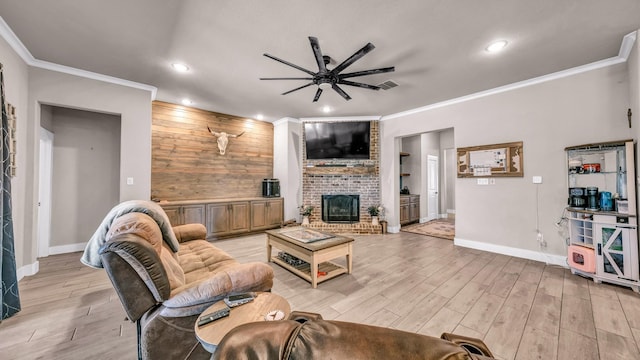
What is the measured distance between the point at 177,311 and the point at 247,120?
5.00 meters

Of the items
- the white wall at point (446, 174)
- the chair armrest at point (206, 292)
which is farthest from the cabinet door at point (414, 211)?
the chair armrest at point (206, 292)

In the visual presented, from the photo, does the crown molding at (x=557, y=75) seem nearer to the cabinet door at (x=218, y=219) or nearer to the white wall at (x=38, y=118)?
the cabinet door at (x=218, y=219)

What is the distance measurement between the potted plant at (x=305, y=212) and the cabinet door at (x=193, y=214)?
2.13 m

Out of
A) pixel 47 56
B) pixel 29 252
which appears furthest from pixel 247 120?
pixel 29 252

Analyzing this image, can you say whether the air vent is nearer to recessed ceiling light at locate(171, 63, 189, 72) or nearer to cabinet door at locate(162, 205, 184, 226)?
recessed ceiling light at locate(171, 63, 189, 72)

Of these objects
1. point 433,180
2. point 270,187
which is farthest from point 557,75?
point 270,187

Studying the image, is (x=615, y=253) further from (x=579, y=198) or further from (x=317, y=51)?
(x=317, y=51)

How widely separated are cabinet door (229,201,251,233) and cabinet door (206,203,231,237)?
10 centimetres

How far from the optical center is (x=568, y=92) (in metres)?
3.31

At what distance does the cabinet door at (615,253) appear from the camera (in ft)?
8.43

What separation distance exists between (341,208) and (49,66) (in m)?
5.39

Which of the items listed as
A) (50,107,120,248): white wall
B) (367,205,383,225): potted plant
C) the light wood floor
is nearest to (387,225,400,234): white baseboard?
(367,205,383,225): potted plant

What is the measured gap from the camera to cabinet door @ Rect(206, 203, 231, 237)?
4.69 metres

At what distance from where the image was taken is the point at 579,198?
9.93ft
